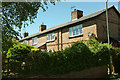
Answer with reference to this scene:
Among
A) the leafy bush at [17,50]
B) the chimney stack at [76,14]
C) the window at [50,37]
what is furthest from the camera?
the window at [50,37]

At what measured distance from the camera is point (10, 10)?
9.25 meters

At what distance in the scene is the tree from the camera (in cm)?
879

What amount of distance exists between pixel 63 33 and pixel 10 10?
12266 mm

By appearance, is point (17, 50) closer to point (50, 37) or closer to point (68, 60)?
point (68, 60)

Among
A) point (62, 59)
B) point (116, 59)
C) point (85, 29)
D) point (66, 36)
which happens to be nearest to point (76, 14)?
point (66, 36)

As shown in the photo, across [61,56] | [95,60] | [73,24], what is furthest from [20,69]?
[73,24]

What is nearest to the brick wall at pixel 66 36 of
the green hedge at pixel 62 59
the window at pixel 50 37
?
the window at pixel 50 37

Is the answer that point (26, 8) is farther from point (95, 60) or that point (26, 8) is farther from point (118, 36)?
point (118, 36)

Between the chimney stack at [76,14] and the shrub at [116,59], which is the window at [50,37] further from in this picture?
the shrub at [116,59]

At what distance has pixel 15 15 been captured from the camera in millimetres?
9438

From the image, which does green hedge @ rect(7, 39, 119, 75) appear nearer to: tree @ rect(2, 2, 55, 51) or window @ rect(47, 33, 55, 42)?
tree @ rect(2, 2, 55, 51)

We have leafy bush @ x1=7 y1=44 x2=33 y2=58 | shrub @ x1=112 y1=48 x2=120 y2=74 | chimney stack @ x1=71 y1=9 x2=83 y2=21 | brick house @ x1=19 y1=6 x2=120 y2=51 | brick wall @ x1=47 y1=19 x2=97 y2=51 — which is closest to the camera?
leafy bush @ x1=7 y1=44 x2=33 y2=58

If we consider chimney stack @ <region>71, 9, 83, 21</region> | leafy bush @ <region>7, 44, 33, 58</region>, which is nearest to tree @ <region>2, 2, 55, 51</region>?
leafy bush @ <region>7, 44, 33, 58</region>

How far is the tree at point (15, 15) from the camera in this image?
8.79 metres
